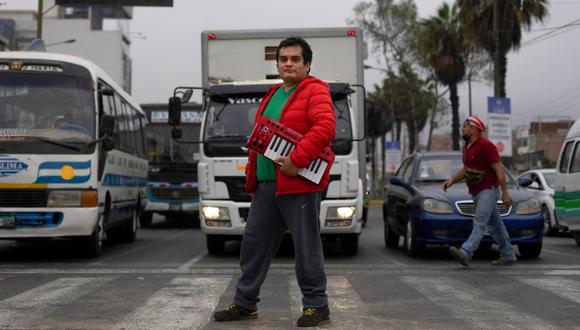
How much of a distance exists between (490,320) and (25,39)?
94.3m

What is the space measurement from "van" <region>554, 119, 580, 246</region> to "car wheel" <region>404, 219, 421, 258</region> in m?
3.31

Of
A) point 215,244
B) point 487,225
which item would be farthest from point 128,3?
point 487,225

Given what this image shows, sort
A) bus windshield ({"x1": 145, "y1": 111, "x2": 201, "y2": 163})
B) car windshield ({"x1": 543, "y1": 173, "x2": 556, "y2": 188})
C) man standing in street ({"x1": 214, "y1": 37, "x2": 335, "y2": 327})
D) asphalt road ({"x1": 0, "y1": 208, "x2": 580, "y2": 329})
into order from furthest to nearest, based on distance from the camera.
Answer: bus windshield ({"x1": 145, "y1": 111, "x2": 201, "y2": 163}) < car windshield ({"x1": 543, "y1": 173, "x2": 556, "y2": 188}) < asphalt road ({"x1": 0, "y1": 208, "x2": 580, "y2": 329}) < man standing in street ({"x1": 214, "y1": 37, "x2": 335, "y2": 327})

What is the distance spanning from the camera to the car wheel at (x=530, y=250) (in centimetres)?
1091

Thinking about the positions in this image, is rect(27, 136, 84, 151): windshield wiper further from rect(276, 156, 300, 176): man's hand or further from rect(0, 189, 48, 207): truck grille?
rect(276, 156, 300, 176): man's hand

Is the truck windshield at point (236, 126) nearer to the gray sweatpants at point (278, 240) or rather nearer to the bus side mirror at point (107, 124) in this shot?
the bus side mirror at point (107, 124)

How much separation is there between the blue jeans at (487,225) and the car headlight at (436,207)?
68 centimetres

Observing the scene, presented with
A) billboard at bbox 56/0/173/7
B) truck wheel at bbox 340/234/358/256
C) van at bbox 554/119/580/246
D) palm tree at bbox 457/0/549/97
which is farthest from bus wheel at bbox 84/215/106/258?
palm tree at bbox 457/0/549/97

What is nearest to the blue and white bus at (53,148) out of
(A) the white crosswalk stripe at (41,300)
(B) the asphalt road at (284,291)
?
(B) the asphalt road at (284,291)

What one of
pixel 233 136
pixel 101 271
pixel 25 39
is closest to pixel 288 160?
pixel 101 271

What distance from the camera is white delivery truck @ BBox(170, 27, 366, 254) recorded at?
10.6m

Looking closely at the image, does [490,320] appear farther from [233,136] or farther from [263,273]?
[233,136]

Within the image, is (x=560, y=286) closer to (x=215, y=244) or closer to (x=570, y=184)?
(x=215, y=244)

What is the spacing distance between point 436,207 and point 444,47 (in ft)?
90.1
